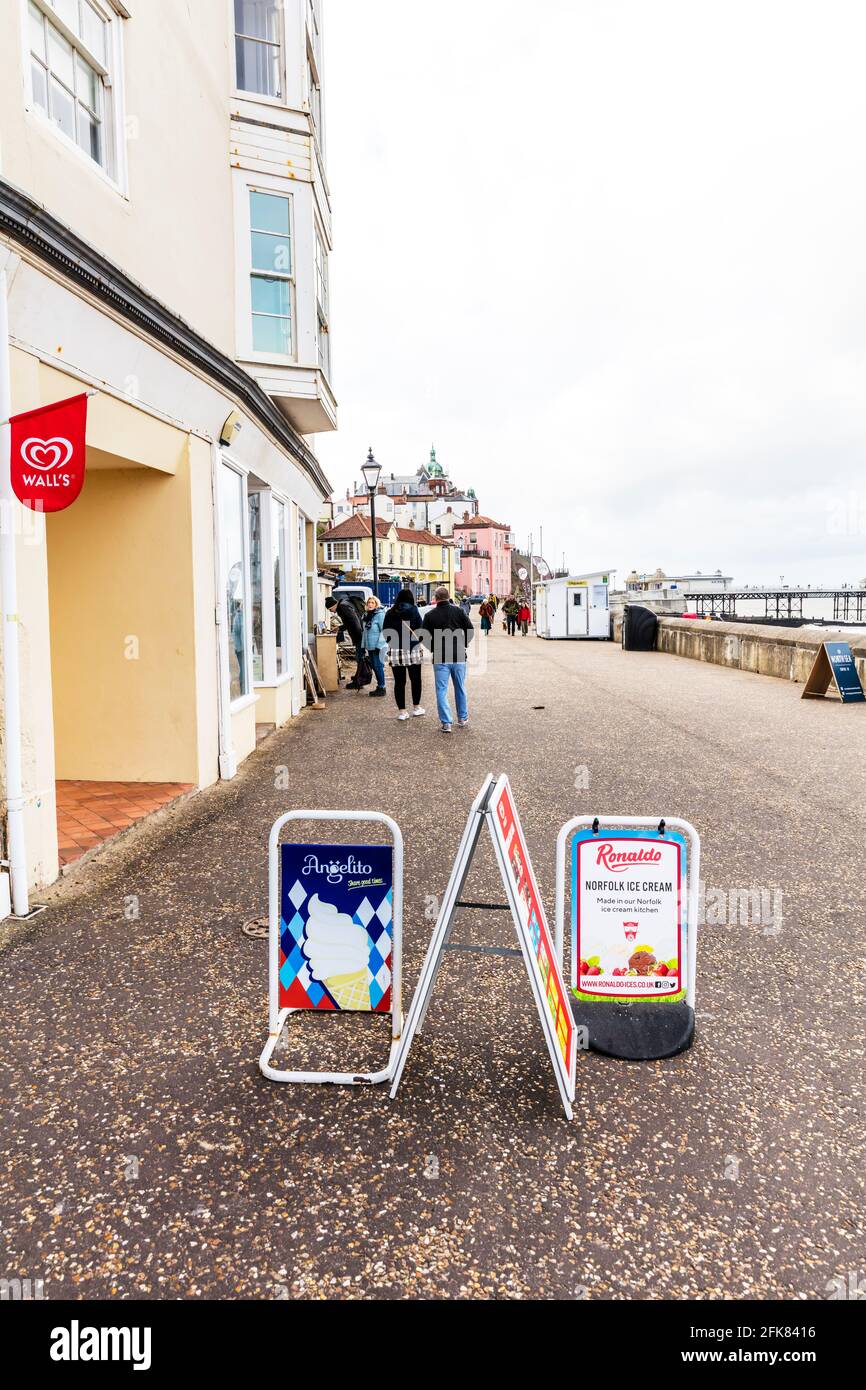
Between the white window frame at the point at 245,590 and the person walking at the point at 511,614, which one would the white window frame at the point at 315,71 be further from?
the person walking at the point at 511,614

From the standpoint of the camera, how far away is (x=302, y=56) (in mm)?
11664

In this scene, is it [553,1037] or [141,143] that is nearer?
[553,1037]

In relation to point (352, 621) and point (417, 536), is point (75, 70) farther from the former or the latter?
point (417, 536)

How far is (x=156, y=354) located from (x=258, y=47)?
7259 mm

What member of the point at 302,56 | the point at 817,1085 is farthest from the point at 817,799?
the point at 302,56

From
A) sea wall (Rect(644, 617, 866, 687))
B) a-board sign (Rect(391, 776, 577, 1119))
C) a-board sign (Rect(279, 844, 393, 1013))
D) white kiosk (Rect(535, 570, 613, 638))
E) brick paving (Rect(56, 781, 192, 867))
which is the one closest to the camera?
a-board sign (Rect(391, 776, 577, 1119))

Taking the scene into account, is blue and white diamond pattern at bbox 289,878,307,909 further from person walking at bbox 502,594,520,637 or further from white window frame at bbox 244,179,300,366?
person walking at bbox 502,594,520,637

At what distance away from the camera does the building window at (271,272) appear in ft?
36.3

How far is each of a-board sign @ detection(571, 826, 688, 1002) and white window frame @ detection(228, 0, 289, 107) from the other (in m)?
11.1

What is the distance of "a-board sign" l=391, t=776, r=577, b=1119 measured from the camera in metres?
3.06

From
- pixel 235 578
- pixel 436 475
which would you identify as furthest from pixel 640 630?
pixel 436 475

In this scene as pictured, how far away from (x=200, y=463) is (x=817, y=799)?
6.37 meters

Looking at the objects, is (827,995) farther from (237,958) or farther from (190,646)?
(190,646)

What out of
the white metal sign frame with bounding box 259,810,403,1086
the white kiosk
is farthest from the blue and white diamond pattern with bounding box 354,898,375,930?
the white kiosk
